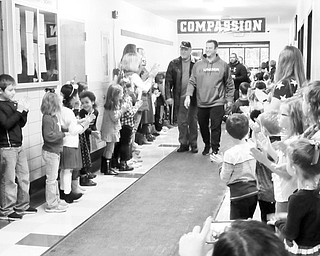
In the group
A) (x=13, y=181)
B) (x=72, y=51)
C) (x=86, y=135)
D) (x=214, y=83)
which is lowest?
(x=13, y=181)

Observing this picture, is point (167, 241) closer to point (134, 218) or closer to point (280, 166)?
point (134, 218)

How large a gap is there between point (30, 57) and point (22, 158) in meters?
1.29

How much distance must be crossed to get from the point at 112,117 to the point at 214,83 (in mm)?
1851

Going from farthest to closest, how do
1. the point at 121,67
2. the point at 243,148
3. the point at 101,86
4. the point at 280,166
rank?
the point at 101,86, the point at 121,67, the point at 243,148, the point at 280,166

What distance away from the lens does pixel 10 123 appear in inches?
184

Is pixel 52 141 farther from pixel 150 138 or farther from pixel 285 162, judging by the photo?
pixel 150 138

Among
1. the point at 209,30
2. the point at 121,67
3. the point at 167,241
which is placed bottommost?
the point at 167,241

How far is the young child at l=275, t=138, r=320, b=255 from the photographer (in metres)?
2.32

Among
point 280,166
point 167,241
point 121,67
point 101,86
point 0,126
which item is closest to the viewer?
point 280,166

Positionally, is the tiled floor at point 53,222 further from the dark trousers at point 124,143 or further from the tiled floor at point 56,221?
the dark trousers at point 124,143

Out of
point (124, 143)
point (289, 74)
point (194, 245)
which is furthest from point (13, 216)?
point (194, 245)

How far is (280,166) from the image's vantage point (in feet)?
9.75

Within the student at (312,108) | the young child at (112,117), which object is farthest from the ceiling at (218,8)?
the student at (312,108)

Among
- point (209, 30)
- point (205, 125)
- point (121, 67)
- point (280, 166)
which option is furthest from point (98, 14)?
point (280, 166)
